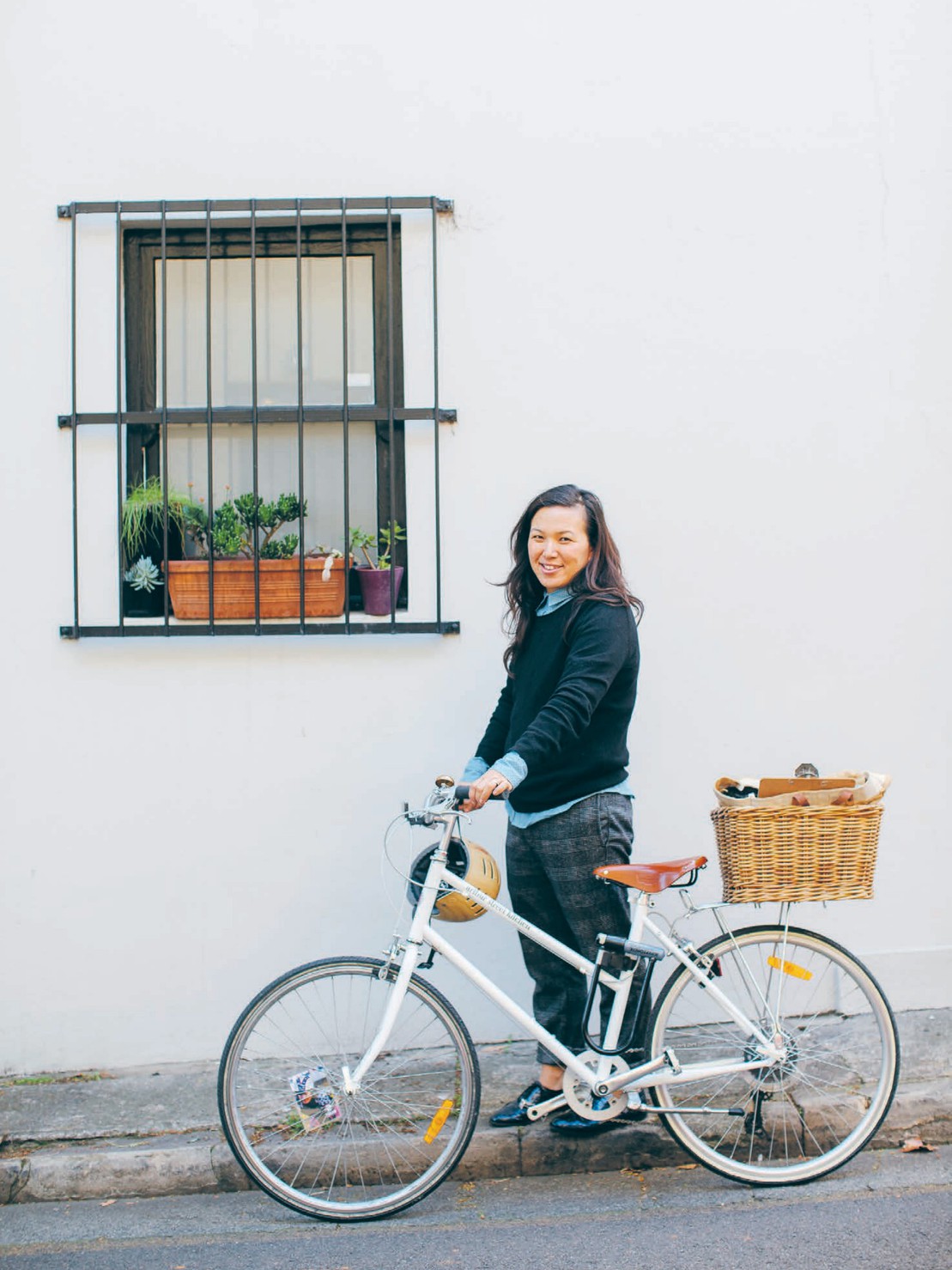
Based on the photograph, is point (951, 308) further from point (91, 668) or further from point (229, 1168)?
point (229, 1168)

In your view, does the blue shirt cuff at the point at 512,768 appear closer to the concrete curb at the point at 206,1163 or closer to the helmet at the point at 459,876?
the helmet at the point at 459,876


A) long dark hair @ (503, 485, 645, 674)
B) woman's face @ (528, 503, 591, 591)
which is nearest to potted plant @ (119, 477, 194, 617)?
long dark hair @ (503, 485, 645, 674)

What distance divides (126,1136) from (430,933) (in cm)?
Answer: 130

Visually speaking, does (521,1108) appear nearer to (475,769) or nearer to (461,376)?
(475,769)

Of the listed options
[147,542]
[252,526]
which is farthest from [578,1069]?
[147,542]

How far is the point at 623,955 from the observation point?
3.60m

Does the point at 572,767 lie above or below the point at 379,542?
below

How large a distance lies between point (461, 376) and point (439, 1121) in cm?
252

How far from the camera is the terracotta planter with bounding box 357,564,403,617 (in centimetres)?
449

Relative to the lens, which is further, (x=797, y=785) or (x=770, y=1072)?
(x=770, y=1072)

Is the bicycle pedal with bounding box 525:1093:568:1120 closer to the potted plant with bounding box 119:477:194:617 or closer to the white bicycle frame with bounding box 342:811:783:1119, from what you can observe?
the white bicycle frame with bounding box 342:811:783:1119

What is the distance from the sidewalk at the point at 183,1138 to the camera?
3.79m

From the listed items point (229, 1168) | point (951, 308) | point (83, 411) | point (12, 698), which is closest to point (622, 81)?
point (951, 308)

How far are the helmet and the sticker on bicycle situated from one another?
0.57 metres
